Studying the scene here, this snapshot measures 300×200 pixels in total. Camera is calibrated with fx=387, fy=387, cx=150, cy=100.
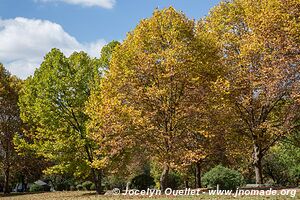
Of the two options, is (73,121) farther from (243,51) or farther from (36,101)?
(243,51)

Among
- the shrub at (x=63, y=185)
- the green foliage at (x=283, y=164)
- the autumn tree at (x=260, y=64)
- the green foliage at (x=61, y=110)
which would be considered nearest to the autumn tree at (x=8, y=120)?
the green foliage at (x=61, y=110)

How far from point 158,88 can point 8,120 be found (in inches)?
1062

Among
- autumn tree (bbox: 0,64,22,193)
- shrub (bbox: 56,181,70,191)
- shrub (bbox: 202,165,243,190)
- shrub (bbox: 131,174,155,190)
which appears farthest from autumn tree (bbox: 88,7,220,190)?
shrub (bbox: 56,181,70,191)

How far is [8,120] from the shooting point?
1781 inches

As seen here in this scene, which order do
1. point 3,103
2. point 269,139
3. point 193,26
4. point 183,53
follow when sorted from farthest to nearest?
point 3,103, point 269,139, point 193,26, point 183,53

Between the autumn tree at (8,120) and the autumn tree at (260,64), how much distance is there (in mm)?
25138

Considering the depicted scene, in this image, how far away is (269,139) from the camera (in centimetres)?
3072

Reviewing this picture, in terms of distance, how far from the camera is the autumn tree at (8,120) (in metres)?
44.9

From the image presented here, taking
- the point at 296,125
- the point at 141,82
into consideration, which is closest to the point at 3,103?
the point at 141,82

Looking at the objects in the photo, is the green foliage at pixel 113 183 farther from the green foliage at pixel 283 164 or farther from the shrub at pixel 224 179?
the shrub at pixel 224 179

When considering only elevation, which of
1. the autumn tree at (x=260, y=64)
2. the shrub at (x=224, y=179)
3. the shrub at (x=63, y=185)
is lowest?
the shrub at (x=224, y=179)

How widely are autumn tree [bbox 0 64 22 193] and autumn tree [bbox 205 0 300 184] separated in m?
25.1

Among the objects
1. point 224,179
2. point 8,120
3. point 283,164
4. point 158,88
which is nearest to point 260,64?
point 158,88

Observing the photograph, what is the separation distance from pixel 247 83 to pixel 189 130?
19.7ft
